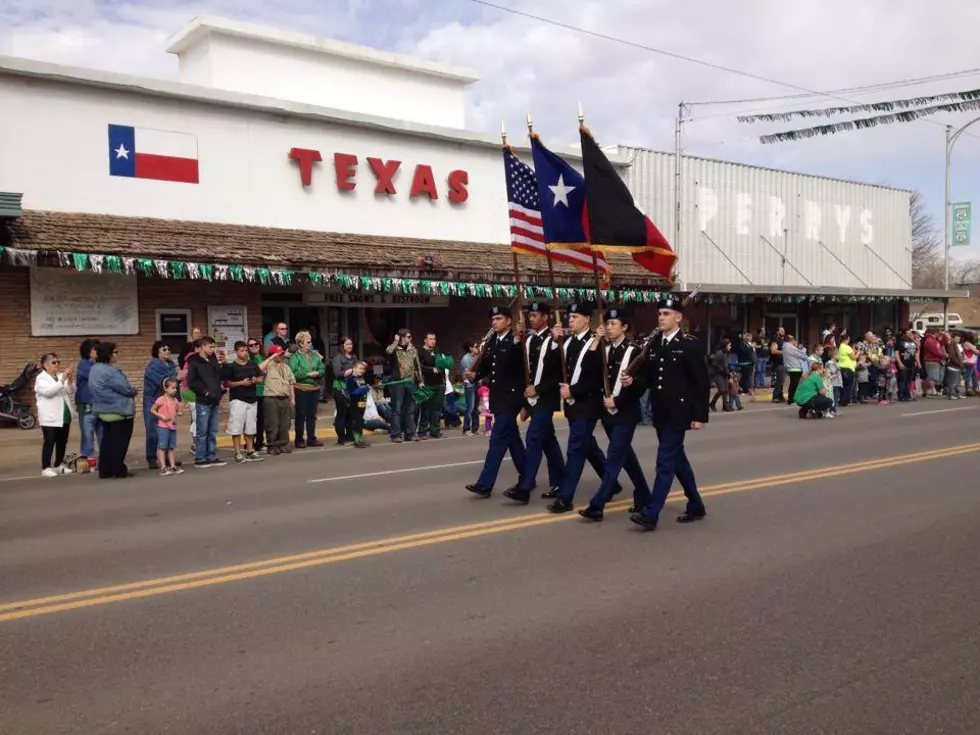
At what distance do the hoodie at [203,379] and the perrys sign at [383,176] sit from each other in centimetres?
834

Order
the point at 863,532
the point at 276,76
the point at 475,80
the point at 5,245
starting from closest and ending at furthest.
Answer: the point at 863,532
the point at 5,245
the point at 276,76
the point at 475,80

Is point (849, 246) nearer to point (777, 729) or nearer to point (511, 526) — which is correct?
point (511, 526)

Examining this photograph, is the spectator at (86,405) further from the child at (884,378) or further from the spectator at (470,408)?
the child at (884,378)

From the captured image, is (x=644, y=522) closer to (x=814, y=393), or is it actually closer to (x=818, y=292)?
(x=814, y=393)

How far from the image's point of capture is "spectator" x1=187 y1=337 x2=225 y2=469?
12.1 m

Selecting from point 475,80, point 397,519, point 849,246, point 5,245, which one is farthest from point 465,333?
point 849,246

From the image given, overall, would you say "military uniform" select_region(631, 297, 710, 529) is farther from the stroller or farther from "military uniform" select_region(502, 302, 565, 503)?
the stroller

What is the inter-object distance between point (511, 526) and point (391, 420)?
754 centimetres

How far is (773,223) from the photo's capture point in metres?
30.2

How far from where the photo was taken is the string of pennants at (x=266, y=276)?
14596 mm

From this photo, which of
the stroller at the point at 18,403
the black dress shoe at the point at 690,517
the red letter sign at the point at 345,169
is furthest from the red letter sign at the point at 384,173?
the black dress shoe at the point at 690,517

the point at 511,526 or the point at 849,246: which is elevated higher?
the point at 849,246

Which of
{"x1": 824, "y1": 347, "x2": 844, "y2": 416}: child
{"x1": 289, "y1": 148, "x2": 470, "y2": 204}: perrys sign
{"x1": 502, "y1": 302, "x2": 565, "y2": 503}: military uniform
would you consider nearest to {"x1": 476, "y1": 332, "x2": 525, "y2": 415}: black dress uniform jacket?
{"x1": 502, "y1": 302, "x2": 565, "y2": 503}: military uniform

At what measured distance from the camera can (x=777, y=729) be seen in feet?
12.6
